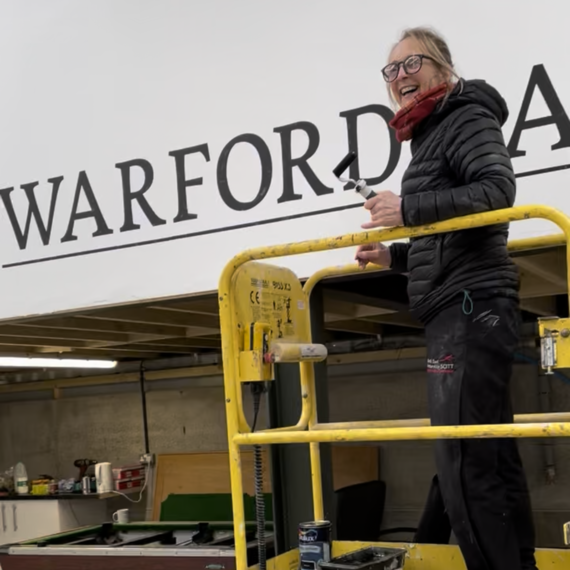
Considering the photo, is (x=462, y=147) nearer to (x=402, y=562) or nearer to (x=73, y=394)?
(x=402, y=562)

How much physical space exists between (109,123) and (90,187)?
324mm

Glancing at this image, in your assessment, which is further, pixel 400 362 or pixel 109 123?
pixel 400 362

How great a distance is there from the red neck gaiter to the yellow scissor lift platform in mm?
284

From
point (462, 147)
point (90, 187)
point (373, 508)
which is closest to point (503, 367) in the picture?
point (462, 147)

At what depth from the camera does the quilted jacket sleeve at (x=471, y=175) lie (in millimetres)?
1706

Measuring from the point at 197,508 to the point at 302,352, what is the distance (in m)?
5.43

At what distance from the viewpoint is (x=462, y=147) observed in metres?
1.76

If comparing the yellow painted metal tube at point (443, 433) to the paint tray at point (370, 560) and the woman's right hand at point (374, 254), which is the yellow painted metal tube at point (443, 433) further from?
the woman's right hand at point (374, 254)

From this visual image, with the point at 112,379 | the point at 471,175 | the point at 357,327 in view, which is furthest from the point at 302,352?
the point at 112,379

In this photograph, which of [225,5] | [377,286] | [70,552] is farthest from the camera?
[70,552]

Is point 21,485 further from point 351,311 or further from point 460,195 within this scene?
point 460,195

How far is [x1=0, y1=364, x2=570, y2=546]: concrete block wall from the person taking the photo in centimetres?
647

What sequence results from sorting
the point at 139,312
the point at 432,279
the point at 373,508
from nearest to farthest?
the point at 432,279 < the point at 139,312 < the point at 373,508

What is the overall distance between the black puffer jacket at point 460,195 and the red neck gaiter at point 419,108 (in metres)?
0.02
